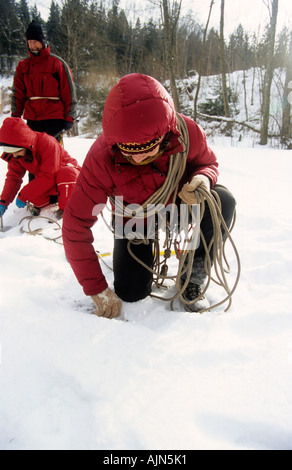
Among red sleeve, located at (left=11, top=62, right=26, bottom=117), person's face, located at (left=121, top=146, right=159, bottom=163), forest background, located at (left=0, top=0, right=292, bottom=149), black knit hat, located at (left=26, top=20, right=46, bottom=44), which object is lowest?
person's face, located at (left=121, top=146, right=159, bottom=163)

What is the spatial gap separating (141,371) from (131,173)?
0.70m

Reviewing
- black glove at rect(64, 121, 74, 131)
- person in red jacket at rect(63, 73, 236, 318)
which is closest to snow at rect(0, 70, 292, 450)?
person in red jacket at rect(63, 73, 236, 318)

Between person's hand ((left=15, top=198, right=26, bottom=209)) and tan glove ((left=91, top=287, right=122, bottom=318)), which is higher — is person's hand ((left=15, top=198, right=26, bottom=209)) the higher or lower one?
the higher one

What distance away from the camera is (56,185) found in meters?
2.46

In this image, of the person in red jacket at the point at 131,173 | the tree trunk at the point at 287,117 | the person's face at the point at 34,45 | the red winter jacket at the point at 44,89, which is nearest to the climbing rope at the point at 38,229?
the person in red jacket at the point at 131,173

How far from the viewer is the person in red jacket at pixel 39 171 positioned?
2195 mm

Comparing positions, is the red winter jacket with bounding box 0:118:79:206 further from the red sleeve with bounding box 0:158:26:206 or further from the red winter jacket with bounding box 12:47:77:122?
the red winter jacket with bounding box 12:47:77:122

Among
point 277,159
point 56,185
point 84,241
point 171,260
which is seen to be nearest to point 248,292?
point 171,260

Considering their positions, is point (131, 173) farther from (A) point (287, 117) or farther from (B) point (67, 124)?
(A) point (287, 117)

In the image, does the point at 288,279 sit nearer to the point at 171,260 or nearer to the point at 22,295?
the point at 171,260

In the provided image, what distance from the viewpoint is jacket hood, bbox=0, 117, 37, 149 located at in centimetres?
203

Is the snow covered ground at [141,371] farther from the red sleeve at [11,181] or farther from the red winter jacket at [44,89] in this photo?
the red winter jacket at [44,89]

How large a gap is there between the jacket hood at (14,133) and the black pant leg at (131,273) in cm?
127

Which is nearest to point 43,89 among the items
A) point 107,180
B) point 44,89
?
point 44,89
